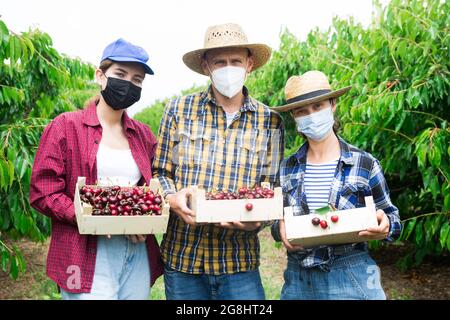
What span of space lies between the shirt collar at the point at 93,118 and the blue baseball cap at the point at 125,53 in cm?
30

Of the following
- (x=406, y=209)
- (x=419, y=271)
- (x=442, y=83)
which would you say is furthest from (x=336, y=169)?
(x=419, y=271)

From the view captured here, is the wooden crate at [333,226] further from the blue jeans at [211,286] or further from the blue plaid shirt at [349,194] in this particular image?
the blue jeans at [211,286]

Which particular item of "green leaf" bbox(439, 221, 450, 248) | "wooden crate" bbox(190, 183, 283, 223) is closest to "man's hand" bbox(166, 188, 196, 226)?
"wooden crate" bbox(190, 183, 283, 223)

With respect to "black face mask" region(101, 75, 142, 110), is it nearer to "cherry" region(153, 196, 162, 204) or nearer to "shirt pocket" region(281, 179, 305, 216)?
"cherry" region(153, 196, 162, 204)

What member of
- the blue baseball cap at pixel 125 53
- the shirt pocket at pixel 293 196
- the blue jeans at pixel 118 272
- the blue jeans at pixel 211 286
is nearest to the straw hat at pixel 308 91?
the shirt pocket at pixel 293 196

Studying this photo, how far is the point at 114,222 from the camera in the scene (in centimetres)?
258

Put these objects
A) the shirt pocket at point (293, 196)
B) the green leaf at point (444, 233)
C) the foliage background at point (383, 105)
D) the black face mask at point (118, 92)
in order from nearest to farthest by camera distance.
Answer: the shirt pocket at point (293, 196), the black face mask at point (118, 92), the foliage background at point (383, 105), the green leaf at point (444, 233)

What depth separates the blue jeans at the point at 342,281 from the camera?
2666 millimetres

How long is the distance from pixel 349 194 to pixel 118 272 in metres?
1.33

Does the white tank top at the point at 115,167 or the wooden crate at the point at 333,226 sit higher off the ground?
the white tank top at the point at 115,167

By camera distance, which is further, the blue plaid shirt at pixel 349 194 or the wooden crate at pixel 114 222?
the blue plaid shirt at pixel 349 194

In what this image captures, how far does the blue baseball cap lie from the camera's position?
2.88 m

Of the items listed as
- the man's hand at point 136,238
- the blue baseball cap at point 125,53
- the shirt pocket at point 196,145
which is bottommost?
the man's hand at point 136,238
